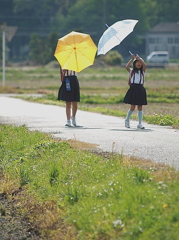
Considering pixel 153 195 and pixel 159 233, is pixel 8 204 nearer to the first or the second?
pixel 153 195

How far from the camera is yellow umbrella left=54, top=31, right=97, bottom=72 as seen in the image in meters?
15.5

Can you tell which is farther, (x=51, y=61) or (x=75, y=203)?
(x=51, y=61)

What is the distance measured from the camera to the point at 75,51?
15.7 meters

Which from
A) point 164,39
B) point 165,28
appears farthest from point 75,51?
point 164,39

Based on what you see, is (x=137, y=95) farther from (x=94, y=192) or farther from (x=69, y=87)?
(x=94, y=192)

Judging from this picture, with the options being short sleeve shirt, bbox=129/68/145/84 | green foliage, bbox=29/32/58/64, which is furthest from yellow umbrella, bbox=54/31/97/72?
green foliage, bbox=29/32/58/64

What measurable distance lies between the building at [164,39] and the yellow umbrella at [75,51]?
93.3m

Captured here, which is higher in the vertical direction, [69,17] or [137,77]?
[69,17]

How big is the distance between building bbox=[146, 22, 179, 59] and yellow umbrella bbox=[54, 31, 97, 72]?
93.3m

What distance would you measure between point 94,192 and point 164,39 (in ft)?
347

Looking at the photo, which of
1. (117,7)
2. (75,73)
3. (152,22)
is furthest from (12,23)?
(75,73)

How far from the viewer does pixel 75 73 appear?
1560 cm

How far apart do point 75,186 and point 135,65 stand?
6.61m

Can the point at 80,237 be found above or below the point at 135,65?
below
